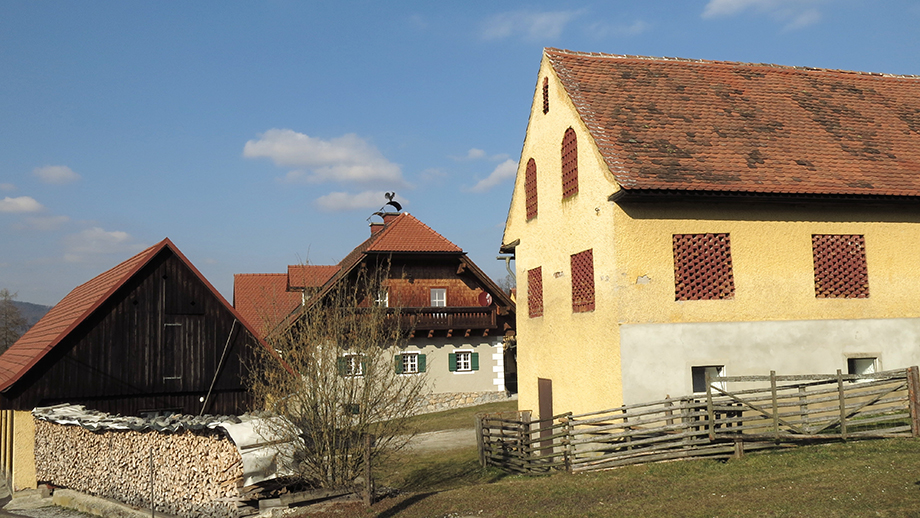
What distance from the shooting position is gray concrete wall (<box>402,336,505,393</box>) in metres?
33.2

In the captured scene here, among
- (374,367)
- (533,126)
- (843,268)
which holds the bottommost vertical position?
(374,367)

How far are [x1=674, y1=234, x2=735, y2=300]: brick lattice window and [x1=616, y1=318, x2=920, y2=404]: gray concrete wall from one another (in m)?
0.69

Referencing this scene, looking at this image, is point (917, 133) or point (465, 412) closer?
point (917, 133)

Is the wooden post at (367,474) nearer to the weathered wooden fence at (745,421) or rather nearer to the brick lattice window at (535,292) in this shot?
the weathered wooden fence at (745,421)

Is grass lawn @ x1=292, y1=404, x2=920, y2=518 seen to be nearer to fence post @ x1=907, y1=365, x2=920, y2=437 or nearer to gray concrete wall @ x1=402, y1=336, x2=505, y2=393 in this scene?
fence post @ x1=907, y1=365, x2=920, y2=437

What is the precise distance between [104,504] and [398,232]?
66.9 feet

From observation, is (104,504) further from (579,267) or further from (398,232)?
(398,232)

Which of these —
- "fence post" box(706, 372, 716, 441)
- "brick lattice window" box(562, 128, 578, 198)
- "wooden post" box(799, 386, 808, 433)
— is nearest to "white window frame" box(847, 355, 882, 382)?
"wooden post" box(799, 386, 808, 433)

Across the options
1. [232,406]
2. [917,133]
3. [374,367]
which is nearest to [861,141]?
[917,133]

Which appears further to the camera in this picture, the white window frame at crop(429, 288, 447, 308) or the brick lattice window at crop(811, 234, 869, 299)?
the white window frame at crop(429, 288, 447, 308)

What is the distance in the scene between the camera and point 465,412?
3130cm

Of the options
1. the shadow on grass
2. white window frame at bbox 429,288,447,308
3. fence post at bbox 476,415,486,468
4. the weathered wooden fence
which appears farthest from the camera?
white window frame at bbox 429,288,447,308

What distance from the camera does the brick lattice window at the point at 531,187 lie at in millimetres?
20631

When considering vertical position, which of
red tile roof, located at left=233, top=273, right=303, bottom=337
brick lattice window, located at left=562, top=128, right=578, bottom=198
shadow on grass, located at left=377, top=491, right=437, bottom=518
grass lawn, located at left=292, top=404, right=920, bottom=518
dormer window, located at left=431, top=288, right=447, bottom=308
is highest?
brick lattice window, located at left=562, top=128, right=578, bottom=198
